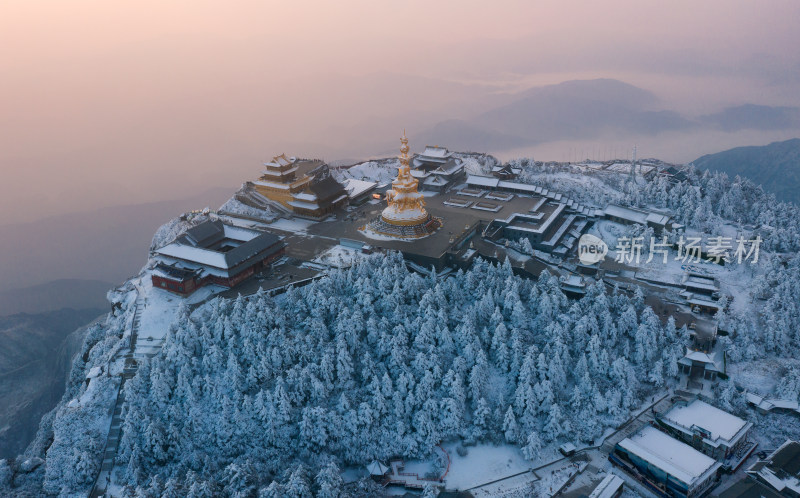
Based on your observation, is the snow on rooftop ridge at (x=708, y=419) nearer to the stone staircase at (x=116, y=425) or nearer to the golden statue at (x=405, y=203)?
the golden statue at (x=405, y=203)

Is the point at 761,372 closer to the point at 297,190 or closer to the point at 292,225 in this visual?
the point at 292,225

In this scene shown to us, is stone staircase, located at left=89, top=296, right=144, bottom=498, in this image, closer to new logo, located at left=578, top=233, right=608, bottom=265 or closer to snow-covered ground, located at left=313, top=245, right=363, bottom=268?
snow-covered ground, located at left=313, top=245, right=363, bottom=268

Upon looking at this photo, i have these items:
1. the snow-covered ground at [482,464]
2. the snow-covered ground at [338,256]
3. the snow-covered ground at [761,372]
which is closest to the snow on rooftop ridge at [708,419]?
the snow-covered ground at [761,372]

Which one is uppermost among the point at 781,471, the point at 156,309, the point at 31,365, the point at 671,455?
the point at 156,309

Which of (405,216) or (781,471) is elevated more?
(405,216)

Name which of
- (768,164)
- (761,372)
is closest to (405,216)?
(761,372)

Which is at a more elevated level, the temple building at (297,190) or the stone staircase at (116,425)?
the temple building at (297,190)

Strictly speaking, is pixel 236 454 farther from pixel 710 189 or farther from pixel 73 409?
pixel 710 189

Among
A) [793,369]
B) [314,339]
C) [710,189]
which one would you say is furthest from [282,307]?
[710,189]
